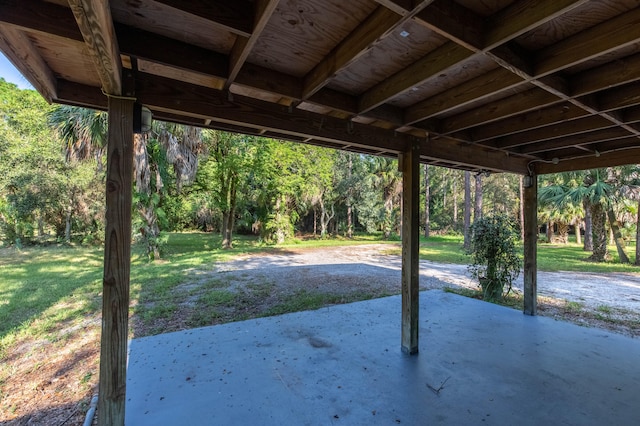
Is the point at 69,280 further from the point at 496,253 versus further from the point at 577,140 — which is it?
the point at 577,140

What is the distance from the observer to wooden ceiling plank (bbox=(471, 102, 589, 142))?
7.70 feet

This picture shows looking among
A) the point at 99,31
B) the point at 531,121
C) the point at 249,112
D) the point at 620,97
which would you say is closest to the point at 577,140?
the point at 531,121

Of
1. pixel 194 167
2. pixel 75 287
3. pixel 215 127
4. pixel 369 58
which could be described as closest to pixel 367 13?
pixel 369 58

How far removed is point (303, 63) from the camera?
72.2 inches

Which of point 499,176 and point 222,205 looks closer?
point 222,205

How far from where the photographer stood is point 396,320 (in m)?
3.81

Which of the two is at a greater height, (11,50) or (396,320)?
(11,50)

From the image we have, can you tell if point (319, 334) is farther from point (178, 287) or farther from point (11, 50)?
point (178, 287)

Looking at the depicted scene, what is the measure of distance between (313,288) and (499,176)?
1994cm

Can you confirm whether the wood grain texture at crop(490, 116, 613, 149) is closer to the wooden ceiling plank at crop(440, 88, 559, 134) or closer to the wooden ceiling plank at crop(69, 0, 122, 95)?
the wooden ceiling plank at crop(440, 88, 559, 134)

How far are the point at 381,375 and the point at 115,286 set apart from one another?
2089mm

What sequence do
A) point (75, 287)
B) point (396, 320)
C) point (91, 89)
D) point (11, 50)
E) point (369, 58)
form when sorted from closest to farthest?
point (11, 50) < point (369, 58) < point (91, 89) < point (396, 320) < point (75, 287)

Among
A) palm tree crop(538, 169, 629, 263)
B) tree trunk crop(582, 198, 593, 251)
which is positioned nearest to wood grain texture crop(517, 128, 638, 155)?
palm tree crop(538, 169, 629, 263)

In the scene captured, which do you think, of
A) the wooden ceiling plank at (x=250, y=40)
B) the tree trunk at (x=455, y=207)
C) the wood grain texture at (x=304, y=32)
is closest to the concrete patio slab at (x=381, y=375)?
the wooden ceiling plank at (x=250, y=40)
